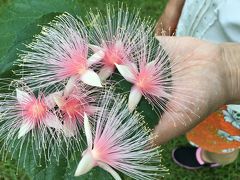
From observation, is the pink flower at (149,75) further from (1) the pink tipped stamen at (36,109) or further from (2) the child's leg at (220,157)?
(2) the child's leg at (220,157)

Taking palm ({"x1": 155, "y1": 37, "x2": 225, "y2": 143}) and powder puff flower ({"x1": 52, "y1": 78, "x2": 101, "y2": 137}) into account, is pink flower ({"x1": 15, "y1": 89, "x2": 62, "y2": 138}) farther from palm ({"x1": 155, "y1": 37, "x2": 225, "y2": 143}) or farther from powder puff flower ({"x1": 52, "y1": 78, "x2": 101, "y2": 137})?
palm ({"x1": 155, "y1": 37, "x2": 225, "y2": 143})

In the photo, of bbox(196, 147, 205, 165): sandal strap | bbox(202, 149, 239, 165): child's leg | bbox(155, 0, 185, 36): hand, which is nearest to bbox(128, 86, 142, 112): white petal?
bbox(155, 0, 185, 36): hand

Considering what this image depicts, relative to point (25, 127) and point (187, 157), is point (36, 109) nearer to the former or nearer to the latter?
point (25, 127)

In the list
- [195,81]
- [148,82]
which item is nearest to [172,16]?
[195,81]

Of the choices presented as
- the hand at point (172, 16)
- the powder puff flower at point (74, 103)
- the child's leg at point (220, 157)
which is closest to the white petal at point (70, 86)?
the powder puff flower at point (74, 103)

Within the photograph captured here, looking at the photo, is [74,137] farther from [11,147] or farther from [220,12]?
[220,12]
